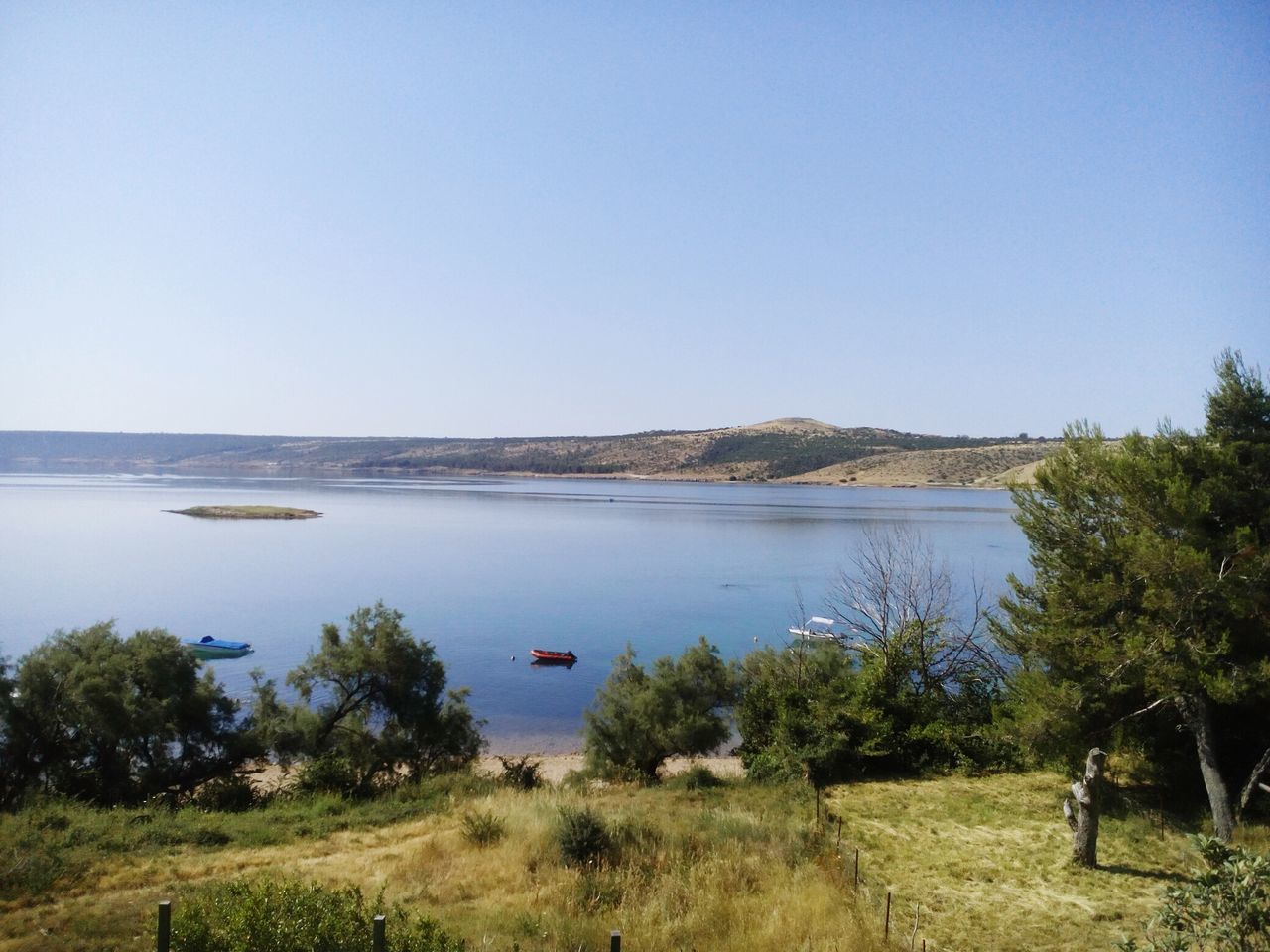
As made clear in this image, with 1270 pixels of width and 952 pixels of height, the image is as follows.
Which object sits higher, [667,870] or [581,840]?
[581,840]

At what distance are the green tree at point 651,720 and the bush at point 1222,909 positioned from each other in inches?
650

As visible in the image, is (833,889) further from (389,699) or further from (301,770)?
(389,699)

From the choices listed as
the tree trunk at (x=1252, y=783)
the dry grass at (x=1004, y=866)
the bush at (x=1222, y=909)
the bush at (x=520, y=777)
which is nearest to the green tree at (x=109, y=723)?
the bush at (x=520, y=777)

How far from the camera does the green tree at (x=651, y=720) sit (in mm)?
21250

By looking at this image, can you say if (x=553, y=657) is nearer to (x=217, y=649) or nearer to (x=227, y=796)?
(x=217, y=649)

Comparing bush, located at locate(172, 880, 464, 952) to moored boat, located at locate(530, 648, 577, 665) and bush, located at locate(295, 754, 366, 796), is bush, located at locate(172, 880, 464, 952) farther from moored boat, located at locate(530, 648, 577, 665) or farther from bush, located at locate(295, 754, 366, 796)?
moored boat, located at locate(530, 648, 577, 665)

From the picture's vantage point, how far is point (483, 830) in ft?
35.2

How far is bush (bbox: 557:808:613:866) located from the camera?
954 centimetres

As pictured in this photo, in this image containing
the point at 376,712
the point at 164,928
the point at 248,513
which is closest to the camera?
the point at 164,928

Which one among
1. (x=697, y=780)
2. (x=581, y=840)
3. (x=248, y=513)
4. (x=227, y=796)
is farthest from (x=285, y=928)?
(x=248, y=513)

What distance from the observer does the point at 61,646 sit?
19188 millimetres

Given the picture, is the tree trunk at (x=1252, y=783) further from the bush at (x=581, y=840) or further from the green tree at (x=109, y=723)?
the green tree at (x=109, y=723)

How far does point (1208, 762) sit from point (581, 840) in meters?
9.10

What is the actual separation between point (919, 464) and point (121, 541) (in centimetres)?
13917
